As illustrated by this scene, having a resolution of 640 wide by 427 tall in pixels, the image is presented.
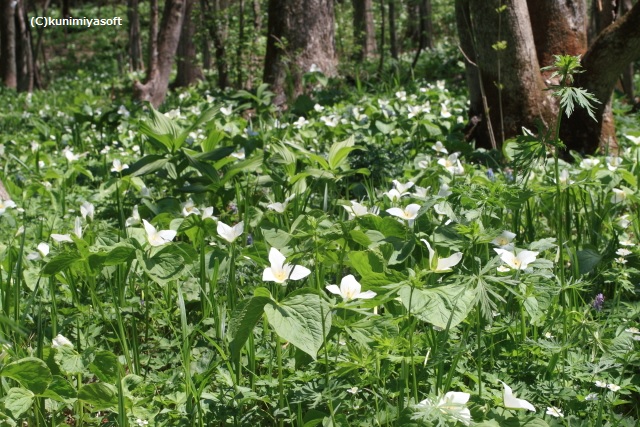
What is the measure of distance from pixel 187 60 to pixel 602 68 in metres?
9.82

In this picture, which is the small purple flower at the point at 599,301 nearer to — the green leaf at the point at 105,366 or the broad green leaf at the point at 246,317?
the broad green leaf at the point at 246,317

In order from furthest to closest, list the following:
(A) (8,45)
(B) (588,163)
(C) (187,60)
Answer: (A) (8,45) → (C) (187,60) → (B) (588,163)

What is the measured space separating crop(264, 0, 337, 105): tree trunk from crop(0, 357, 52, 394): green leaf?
5644 mm

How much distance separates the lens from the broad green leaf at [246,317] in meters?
1.82

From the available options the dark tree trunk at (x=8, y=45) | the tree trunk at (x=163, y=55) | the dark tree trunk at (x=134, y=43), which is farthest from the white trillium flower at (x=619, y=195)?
the dark tree trunk at (x=134, y=43)

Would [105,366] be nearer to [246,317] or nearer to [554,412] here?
[246,317]

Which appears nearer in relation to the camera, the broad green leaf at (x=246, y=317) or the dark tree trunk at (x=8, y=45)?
the broad green leaf at (x=246, y=317)

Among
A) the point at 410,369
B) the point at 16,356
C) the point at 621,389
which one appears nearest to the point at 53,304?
the point at 16,356

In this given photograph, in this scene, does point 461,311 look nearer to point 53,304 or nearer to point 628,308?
point 628,308

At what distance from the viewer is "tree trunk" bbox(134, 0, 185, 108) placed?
8.23 metres

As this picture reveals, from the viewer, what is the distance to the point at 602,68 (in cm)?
435

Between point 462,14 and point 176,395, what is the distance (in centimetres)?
379

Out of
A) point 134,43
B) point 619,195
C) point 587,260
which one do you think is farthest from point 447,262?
point 134,43

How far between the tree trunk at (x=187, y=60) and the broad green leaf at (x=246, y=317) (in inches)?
453
